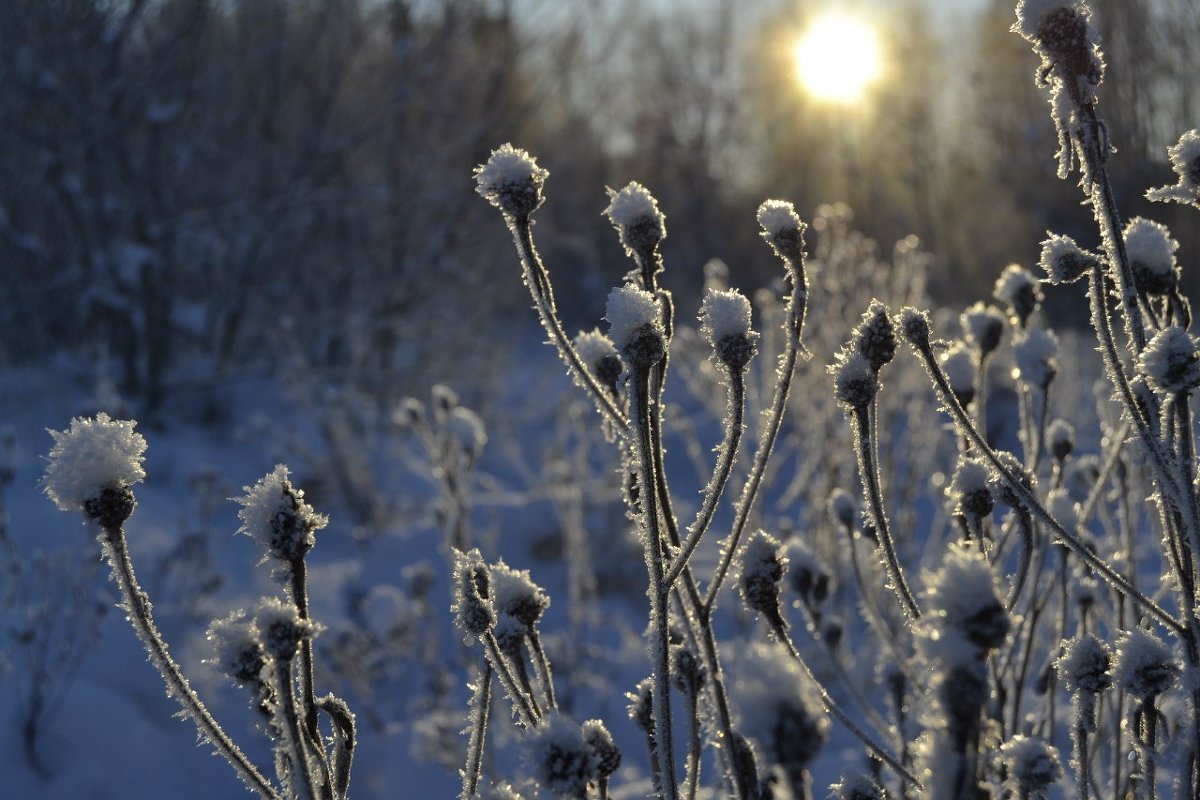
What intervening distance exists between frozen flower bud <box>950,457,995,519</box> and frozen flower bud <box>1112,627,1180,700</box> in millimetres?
387

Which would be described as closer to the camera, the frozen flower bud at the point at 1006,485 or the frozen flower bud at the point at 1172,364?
the frozen flower bud at the point at 1172,364

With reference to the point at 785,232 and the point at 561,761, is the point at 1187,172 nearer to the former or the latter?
the point at 785,232

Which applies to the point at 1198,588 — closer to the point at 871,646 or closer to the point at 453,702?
the point at 871,646

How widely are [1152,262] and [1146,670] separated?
512 mm

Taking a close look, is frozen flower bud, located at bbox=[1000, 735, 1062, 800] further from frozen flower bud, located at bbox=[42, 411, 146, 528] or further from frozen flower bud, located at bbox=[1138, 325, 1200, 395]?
frozen flower bud, located at bbox=[42, 411, 146, 528]

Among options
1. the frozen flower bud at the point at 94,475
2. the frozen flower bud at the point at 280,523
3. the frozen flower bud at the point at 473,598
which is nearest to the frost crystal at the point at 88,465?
the frozen flower bud at the point at 94,475

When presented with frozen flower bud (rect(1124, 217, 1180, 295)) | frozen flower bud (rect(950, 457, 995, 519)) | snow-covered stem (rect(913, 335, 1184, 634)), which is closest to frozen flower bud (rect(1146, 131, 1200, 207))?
frozen flower bud (rect(1124, 217, 1180, 295))

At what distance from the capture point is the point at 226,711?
3.53 m

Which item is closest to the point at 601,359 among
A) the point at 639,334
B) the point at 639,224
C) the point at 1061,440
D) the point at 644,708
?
the point at 639,224

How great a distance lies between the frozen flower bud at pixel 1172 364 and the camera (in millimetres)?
994

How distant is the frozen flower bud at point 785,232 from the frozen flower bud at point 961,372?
0.53 m

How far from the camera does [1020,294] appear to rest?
1653mm

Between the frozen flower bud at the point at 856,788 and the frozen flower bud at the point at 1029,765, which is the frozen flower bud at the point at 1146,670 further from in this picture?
the frozen flower bud at the point at 856,788

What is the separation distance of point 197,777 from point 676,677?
2.35 m
